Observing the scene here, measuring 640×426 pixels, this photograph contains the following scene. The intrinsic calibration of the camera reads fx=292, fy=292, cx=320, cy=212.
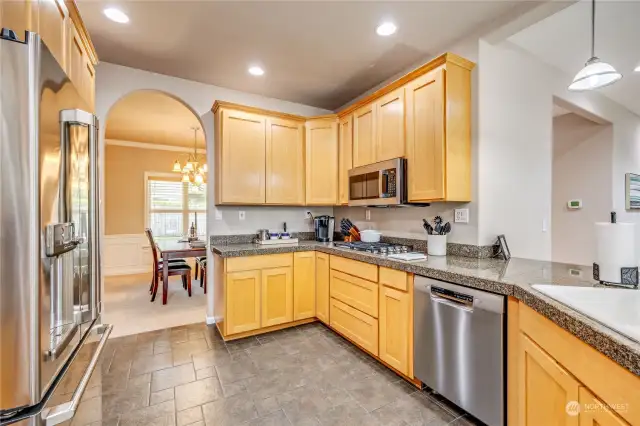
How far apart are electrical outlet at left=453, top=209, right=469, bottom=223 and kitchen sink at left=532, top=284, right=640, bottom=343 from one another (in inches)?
40.8

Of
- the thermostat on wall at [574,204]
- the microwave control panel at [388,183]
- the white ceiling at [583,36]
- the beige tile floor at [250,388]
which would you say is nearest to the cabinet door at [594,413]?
the beige tile floor at [250,388]

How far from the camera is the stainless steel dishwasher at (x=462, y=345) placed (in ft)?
5.06

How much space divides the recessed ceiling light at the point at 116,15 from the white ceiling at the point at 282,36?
0.13 feet

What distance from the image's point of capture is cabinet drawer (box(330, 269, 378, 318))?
2383mm

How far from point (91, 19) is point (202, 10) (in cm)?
88

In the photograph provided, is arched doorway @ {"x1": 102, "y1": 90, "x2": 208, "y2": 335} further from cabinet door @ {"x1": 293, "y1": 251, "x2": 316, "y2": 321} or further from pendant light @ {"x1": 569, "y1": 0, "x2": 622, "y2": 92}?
pendant light @ {"x1": 569, "y1": 0, "x2": 622, "y2": 92}

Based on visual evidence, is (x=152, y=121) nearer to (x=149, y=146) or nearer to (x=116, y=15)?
(x=149, y=146)

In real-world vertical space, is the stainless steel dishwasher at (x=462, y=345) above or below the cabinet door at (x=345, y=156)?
below

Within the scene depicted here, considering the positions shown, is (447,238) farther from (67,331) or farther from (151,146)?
(151,146)

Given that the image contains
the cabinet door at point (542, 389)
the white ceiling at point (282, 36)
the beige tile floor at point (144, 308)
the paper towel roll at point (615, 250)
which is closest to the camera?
the cabinet door at point (542, 389)

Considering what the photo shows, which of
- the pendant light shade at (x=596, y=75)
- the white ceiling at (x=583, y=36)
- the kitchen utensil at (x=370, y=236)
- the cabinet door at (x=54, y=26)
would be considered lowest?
the kitchen utensil at (x=370, y=236)

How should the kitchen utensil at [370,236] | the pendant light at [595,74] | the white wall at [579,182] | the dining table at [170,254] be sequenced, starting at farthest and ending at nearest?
the dining table at [170,254]
the white wall at [579,182]
the kitchen utensil at [370,236]
the pendant light at [595,74]

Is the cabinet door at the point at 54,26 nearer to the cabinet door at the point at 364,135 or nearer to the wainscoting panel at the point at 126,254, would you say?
the cabinet door at the point at 364,135

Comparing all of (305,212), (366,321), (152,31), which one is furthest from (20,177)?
(305,212)
